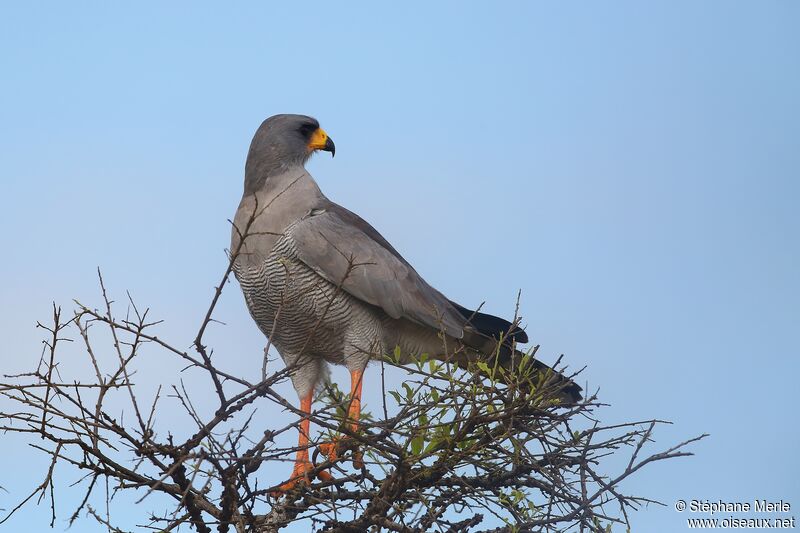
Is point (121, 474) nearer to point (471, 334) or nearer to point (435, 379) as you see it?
point (435, 379)

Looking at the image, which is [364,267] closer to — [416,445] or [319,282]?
[319,282]

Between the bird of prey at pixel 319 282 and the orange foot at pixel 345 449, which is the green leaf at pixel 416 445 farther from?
the bird of prey at pixel 319 282

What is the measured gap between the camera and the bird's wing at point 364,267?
236 inches

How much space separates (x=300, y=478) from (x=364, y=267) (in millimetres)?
1622

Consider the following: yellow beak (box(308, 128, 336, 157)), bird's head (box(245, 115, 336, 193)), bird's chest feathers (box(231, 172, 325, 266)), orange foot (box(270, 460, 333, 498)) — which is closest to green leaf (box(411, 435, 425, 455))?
orange foot (box(270, 460, 333, 498))

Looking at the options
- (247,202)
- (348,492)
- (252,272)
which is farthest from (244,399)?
(247,202)

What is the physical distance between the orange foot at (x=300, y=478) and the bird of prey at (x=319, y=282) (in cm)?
7

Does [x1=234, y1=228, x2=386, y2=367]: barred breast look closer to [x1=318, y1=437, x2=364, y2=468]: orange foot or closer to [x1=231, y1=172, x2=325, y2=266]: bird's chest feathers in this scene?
[x1=231, y1=172, x2=325, y2=266]: bird's chest feathers

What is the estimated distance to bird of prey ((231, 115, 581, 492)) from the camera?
5988mm

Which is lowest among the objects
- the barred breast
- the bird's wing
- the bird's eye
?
the barred breast

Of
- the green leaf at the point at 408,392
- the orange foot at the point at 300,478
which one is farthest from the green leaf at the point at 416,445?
the orange foot at the point at 300,478

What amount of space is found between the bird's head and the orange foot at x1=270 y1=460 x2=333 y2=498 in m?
1.90

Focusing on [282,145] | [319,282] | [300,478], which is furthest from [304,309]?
[300,478]

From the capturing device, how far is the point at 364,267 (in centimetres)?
614
